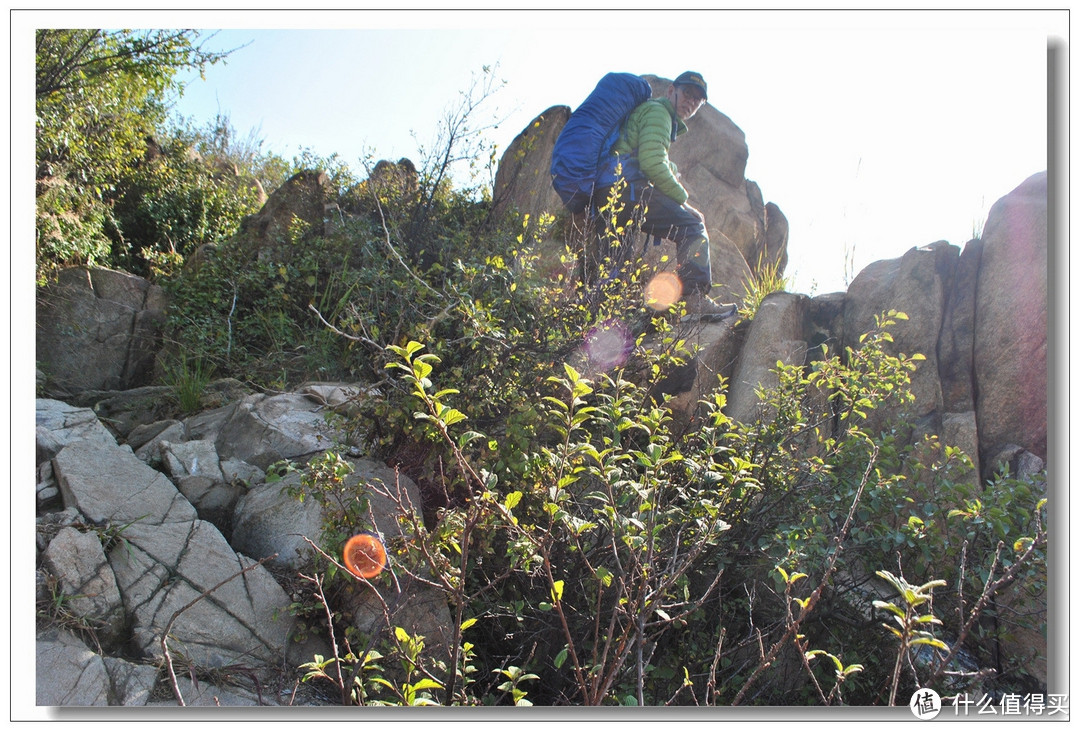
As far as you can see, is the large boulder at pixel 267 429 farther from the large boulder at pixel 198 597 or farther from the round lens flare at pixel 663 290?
the round lens flare at pixel 663 290

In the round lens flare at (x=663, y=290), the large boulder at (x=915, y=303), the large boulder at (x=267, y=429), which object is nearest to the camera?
the large boulder at (x=267, y=429)

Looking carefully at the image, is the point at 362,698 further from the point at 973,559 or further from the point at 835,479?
the point at 973,559

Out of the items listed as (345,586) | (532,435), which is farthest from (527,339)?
(345,586)

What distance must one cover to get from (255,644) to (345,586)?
1.38ft

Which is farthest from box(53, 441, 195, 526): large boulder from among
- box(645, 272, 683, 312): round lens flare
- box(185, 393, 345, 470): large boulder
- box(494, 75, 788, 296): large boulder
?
box(494, 75, 788, 296): large boulder

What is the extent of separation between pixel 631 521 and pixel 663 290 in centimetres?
364

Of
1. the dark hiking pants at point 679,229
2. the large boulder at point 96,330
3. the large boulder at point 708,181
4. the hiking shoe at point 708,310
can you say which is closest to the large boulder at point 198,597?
the large boulder at point 96,330

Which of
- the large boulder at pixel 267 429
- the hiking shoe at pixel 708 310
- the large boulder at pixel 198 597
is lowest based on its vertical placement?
the large boulder at pixel 198 597

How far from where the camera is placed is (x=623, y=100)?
5.63 m

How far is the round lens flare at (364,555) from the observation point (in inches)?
126

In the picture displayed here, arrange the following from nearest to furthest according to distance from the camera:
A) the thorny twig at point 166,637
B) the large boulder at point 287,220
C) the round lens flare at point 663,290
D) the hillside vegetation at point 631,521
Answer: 1. the thorny twig at point 166,637
2. the hillside vegetation at point 631,521
3. the round lens flare at point 663,290
4. the large boulder at point 287,220

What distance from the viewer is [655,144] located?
5457mm

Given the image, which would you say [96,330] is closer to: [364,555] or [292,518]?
[292,518]

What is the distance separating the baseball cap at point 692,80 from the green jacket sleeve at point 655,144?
0.25m
